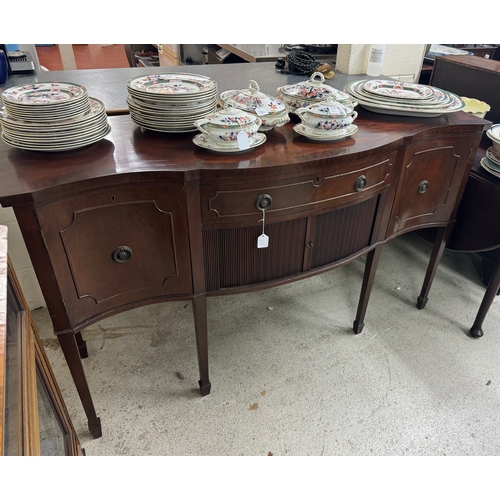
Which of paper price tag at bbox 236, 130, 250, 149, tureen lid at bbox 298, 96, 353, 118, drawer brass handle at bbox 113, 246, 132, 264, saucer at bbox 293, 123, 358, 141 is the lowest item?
drawer brass handle at bbox 113, 246, 132, 264

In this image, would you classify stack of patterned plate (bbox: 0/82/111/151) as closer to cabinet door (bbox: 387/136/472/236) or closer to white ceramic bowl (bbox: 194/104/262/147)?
white ceramic bowl (bbox: 194/104/262/147)

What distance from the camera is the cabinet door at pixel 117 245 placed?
97cm

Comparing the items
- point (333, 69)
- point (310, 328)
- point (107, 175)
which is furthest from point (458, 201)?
point (107, 175)

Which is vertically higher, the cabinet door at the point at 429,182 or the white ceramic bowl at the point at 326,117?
the white ceramic bowl at the point at 326,117

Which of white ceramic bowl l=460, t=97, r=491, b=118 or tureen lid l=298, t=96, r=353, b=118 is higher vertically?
tureen lid l=298, t=96, r=353, b=118

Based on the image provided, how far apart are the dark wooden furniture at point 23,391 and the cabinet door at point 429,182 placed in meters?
1.16

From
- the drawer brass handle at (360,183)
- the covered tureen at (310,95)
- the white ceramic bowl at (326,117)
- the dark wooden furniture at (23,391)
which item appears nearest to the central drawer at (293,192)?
the drawer brass handle at (360,183)

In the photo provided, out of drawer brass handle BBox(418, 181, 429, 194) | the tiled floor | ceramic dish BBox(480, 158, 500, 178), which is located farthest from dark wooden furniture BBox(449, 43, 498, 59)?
drawer brass handle BBox(418, 181, 429, 194)

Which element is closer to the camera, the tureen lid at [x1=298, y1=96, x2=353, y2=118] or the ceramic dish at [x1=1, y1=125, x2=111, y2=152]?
the ceramic dish at [x1=1, y1=125, x2=111, y2=152]

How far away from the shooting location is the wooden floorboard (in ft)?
18.9

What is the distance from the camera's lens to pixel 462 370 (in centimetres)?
159

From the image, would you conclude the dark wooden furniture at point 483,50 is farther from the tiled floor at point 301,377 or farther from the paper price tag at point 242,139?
the paper price tag at point 242,139

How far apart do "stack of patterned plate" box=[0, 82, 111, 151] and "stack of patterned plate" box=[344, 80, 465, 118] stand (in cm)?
89

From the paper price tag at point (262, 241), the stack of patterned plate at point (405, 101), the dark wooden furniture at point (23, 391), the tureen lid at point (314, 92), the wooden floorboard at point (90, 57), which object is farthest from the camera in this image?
the wooden floorboard at point (90, 57)
